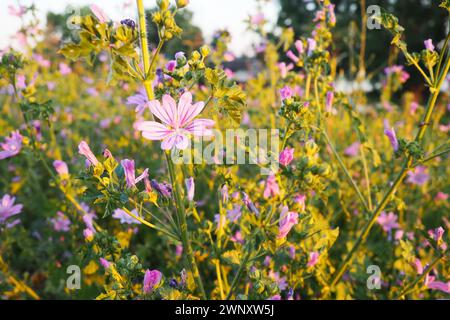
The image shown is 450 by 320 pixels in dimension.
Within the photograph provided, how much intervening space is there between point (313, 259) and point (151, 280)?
0.73 m

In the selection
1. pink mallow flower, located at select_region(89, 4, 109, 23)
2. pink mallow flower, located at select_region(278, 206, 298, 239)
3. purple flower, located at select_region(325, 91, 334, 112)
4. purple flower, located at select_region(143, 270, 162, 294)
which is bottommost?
purple flower, located at select_region(143, 270, 162, 294)

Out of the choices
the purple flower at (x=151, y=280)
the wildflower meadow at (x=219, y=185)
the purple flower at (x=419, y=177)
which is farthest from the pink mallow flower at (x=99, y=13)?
the purple flower at (x=419, y=177)

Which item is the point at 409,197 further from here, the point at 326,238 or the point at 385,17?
the point at 385,17

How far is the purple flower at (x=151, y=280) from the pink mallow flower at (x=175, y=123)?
1.52 feet

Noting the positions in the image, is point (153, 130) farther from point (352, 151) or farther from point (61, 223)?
point (352, 151)

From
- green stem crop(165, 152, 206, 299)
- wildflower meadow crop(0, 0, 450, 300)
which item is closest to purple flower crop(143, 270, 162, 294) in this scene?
wildflower meadow crop(0, 0, 450, 300)

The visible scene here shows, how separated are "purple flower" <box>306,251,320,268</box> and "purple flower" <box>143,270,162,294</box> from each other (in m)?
0.70

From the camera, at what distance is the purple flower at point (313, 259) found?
1.79 meters

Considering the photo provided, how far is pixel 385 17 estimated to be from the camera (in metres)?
1.57

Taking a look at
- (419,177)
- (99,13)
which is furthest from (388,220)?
(99,13)

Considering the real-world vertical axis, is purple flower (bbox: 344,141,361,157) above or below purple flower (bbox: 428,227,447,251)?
above

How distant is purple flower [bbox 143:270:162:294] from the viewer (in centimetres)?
144

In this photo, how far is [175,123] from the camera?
4.37 ft

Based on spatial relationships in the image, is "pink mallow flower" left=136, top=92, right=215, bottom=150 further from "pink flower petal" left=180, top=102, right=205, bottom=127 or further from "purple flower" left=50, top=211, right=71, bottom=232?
"purple flower" left=50, top=211, right=71, bottom=232
